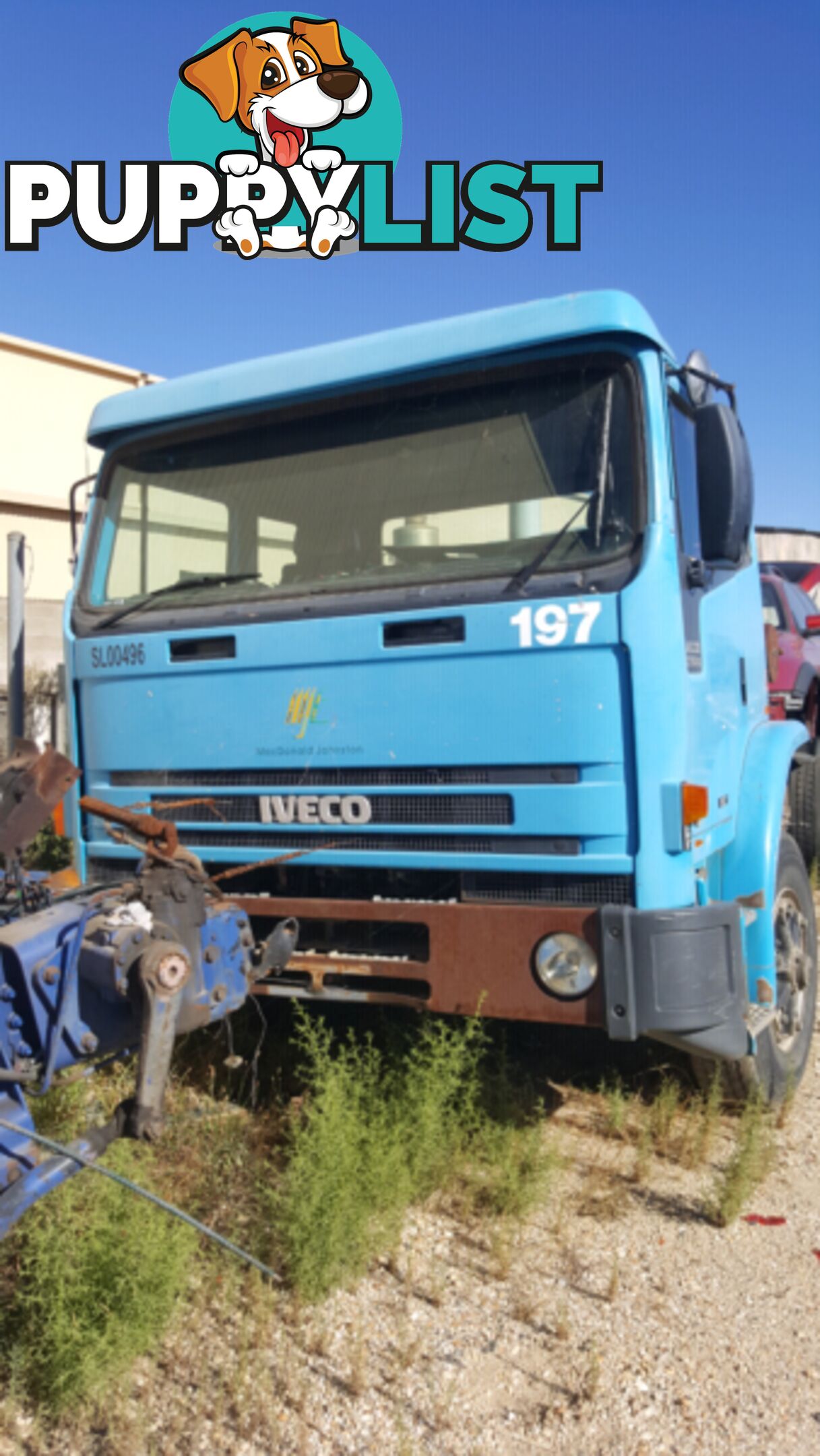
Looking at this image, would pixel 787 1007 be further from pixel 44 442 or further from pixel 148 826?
pixel 44 442

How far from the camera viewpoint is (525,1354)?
2949mm

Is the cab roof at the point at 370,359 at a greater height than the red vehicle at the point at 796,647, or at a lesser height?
greater

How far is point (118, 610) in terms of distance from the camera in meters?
4.27

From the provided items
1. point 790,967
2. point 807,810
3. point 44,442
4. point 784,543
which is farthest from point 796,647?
point 784,543

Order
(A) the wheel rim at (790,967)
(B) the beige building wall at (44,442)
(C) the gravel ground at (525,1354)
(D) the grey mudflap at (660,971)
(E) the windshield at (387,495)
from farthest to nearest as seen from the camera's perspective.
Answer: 1. (B) the beige building wall at (44,442)
2. (A) the wheel rim at (790,967)
3. (E) the windshield at (387,495)
4. (D) the grey mudflap at (660,971)
5. (C) the gravel ground at (525,1354)

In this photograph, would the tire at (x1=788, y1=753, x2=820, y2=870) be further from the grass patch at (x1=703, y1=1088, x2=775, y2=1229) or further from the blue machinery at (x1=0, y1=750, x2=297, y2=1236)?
the blue machinery at (x1=0, y1=750, x2=297, y2=1236)

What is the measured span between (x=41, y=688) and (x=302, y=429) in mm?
6407

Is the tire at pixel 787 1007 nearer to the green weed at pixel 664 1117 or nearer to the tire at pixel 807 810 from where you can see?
the green weed at pixel 664 1117

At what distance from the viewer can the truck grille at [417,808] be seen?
355 cm

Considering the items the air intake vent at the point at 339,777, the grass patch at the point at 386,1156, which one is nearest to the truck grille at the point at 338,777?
the air intake vent at the point at 339,777

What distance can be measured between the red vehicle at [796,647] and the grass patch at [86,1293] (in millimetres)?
6907

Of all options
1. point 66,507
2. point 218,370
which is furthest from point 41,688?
point 218,370

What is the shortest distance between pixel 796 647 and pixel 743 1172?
6.67 metres

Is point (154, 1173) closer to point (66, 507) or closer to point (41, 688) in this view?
point (41, 688)
